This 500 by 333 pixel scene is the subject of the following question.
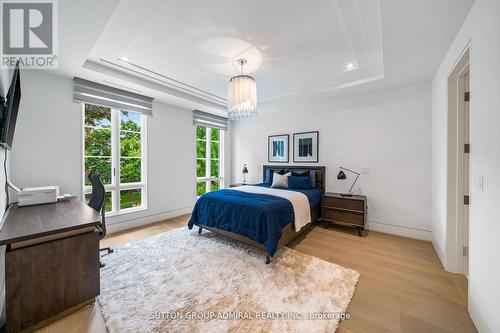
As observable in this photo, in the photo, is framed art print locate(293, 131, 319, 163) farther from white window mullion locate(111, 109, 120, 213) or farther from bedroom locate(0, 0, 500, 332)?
white window mullion locate(111, 109, 120, 213)

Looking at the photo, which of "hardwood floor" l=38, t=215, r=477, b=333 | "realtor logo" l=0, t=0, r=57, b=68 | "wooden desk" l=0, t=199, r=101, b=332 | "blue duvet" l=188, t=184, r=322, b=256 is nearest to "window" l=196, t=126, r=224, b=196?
"blue duvet" l=188, t=184, r=322, b=256

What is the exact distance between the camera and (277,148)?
15.7 ft

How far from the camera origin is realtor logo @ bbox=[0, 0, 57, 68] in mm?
1603

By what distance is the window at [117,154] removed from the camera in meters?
3.25

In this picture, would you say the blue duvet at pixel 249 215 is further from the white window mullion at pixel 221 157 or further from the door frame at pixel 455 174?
the white window mullion at pixel 221 157

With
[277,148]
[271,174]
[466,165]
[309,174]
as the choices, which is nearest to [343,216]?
[309,174]

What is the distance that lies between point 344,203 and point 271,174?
5.72 ft

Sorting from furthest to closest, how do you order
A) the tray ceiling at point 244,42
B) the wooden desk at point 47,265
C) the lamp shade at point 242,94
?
1. the lamp shade at point 242,94
2. the tray ceiling at point 244,42
3. the wooden desk at point 47,265

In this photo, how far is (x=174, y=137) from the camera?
429cm

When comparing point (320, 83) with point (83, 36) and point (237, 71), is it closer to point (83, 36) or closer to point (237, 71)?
point (237, 71)

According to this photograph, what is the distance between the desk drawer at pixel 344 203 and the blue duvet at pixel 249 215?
1099 millimetres

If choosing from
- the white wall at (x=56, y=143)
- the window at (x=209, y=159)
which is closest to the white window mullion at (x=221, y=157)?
the window at (x=209, y=159)

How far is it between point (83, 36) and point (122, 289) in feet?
Result: 8.42

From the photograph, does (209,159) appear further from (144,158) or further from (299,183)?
(299,183)
